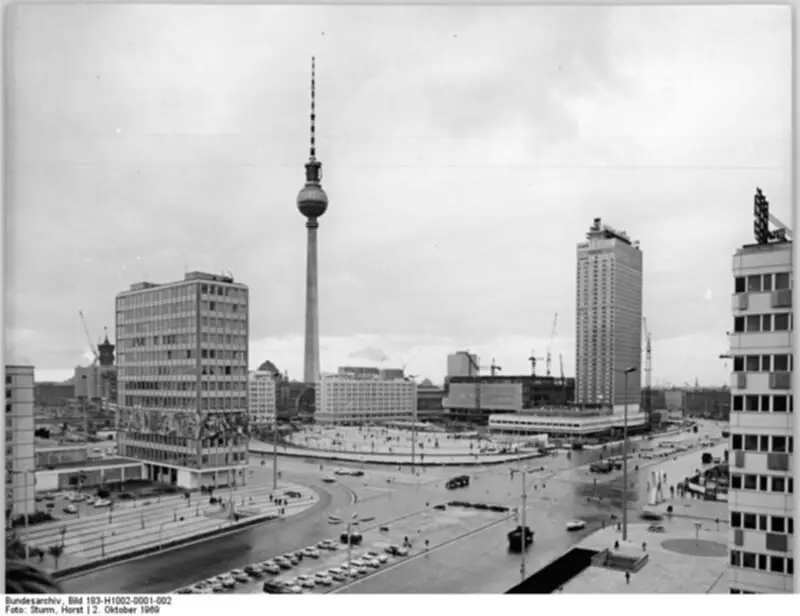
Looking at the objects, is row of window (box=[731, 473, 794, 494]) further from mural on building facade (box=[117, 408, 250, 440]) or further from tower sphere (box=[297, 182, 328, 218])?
mural on building facade (box=[117, 408, 250, 440])

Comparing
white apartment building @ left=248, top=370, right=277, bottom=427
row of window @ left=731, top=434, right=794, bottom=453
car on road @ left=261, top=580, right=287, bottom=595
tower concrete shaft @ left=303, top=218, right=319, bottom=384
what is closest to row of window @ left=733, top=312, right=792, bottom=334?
row of window @ left=731, top=434, right=794, bottom=453

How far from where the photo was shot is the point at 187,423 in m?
17.6

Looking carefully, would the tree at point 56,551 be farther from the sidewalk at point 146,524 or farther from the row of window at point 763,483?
the row of window at point 763,483

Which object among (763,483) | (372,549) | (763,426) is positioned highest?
(763,426)

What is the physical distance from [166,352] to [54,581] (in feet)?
32.3

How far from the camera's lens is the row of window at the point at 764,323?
744 centimetres

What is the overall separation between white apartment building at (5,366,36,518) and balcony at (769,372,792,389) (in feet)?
29.3

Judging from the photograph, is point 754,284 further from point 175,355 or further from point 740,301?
point 175,355

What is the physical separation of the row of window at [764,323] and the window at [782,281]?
0.30 meters

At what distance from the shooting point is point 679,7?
7.71 m

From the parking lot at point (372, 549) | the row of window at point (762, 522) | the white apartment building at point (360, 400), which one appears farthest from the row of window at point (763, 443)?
the white apartment building at point (360, 400)

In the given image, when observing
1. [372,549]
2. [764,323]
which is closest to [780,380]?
[764,323]

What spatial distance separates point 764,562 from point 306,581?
20.2 ft

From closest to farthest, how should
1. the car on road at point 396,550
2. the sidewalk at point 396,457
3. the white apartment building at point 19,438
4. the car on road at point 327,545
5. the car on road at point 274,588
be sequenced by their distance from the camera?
the white apartment building at point 19,438
the car on road at point 274,588
the car on road at point 396,550
the car on road at point 327,545
the sidewalk at point 396,457
